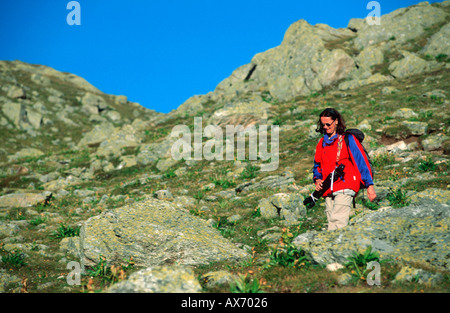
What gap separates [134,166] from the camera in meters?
25.4

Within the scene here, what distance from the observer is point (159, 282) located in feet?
16.2

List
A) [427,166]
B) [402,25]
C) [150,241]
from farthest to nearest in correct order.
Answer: [402,25]
[427,166]
[150,241]

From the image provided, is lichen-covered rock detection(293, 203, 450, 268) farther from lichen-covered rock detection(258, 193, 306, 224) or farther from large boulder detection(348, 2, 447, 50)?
large boulder detection(348, 2, 447, 50)

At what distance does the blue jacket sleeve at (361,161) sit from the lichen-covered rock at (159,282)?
161 inches

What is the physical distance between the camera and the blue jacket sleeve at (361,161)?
642cm

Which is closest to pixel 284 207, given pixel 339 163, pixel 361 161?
pixel 339 163

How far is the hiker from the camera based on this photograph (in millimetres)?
6426

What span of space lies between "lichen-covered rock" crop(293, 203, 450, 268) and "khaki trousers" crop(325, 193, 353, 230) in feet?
0.96

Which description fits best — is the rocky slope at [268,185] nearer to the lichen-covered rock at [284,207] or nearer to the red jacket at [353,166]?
the lichen-covered rock at [284,207]

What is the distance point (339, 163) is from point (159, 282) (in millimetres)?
4373

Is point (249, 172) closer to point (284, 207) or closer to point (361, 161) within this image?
point (284, 207)

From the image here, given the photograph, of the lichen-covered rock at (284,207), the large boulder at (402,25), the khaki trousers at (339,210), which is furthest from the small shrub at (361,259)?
the large boulder at (402,25)
